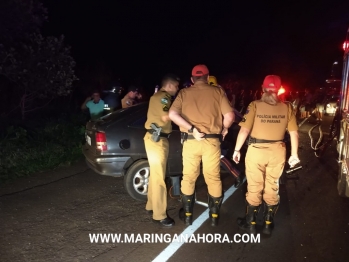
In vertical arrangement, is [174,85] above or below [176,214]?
above

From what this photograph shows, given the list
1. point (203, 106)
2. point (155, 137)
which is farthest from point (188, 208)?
point (203, 106)

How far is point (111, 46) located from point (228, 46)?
18743 millimetres

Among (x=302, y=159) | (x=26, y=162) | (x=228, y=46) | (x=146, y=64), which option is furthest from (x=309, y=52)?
(x=26, y=162)

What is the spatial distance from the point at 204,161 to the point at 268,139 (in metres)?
0.78

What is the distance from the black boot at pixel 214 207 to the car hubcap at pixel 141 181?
132cm

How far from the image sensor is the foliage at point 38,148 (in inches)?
262

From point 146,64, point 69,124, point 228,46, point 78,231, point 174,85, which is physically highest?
point 228,46

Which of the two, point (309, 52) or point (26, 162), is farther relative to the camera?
point (309, 52)

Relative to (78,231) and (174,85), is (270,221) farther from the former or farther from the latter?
(78,231)

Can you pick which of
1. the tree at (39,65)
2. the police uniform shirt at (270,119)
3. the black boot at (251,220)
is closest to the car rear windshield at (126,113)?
the police uniform shirt at (270,119)

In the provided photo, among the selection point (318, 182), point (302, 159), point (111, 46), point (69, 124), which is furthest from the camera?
point (111, 46)

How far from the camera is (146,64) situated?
2114 centimetres

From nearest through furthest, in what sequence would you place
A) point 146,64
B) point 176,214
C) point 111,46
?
point 176,214 < point 111,46 < point 146,64

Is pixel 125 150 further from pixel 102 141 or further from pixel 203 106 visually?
pixel 203 106
